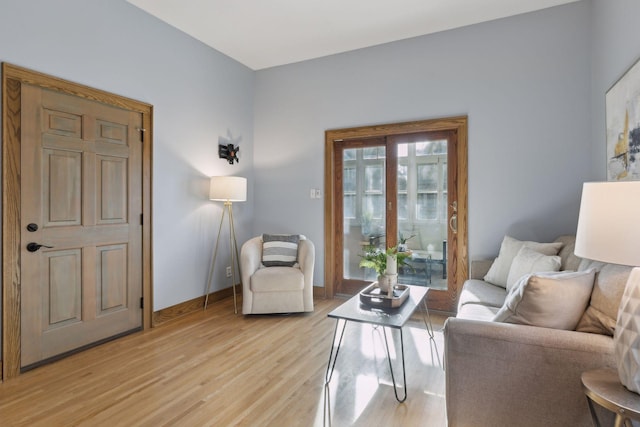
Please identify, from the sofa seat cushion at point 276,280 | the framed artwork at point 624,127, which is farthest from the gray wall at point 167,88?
the framed artwork at point 624,127

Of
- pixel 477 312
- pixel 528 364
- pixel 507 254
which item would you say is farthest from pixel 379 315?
pixel 507 254

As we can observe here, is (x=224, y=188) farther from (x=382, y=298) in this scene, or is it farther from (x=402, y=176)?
(x=382, y=298)

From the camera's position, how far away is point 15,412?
194cm

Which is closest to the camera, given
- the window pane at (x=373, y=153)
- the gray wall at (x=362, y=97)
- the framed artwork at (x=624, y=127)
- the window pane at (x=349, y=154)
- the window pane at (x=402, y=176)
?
the framed artwork at (x=624, y=127)

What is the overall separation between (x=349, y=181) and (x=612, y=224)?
3162 mm

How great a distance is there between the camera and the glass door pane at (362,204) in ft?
13.5

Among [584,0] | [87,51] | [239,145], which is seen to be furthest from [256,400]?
[584,0]

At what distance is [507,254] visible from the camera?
2.97m

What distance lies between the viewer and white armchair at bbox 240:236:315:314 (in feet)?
11.5

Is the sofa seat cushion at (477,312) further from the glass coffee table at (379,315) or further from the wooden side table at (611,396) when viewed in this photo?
the wooden side table at (611,396)

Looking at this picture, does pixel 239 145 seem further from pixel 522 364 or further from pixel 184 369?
pixel 522 364

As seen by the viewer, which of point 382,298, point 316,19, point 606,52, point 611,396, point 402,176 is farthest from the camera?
point 402,176

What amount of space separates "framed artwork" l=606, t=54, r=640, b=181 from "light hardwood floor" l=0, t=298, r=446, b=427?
1749 millimetres

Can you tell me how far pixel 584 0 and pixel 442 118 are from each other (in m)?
1.50
